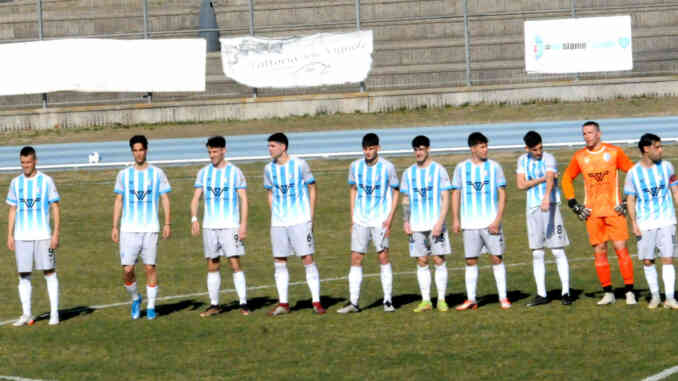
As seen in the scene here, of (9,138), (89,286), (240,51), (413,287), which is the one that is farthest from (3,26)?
(413,287)

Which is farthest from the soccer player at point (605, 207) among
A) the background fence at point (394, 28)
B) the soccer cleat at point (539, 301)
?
the background fence at point (394, 28)

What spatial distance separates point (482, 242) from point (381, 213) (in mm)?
1261

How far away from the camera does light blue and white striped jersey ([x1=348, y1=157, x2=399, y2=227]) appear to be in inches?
523

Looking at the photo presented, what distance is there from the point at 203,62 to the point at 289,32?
149 inches

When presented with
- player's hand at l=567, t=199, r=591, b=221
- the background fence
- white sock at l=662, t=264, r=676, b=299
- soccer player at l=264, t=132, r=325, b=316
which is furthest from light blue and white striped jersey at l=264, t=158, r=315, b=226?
the background fence

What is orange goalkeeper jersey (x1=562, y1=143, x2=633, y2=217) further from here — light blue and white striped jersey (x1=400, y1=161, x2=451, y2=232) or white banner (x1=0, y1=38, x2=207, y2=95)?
white banner (x1=0, y1=38, x2=207, y2=95)

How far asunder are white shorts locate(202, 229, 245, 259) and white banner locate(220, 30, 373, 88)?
16329 mm

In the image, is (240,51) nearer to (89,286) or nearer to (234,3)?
(234,3)

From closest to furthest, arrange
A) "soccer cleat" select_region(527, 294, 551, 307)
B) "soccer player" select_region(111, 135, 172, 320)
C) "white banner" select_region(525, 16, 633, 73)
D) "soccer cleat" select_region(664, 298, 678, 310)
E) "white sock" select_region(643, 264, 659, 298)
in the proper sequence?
1. "soccer cleat" select_region(664, 298, 678, 310)
2. "white sock" select_region(643, 264, 659, 298)
3. "soccer cleat" select_region(527, 294, 551, 307)
4. "soccer player" select_region(111, 135, 172, 320)
5. "white banner" select_region(525, 16, 633, 73)

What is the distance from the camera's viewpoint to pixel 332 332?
12.1 metres

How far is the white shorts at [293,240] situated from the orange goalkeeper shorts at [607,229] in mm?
3358

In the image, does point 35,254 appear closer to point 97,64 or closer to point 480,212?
point 480,212

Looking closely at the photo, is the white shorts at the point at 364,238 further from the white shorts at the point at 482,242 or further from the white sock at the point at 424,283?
the white shorts at the point at 482,242

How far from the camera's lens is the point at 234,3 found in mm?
34594
